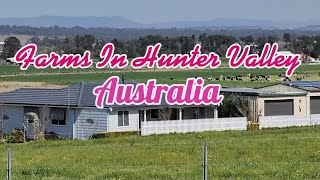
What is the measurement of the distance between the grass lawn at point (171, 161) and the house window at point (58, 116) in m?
7.30

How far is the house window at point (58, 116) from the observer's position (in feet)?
136

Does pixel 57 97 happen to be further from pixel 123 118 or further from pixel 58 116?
pixel 123 118

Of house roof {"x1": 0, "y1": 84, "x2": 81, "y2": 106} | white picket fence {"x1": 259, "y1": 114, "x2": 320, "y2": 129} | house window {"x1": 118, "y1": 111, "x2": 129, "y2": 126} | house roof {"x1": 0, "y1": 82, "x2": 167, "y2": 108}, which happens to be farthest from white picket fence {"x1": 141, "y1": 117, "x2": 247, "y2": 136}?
house roof {"x1": 0, "y1": 84, "x2": 81, "y2": 106}

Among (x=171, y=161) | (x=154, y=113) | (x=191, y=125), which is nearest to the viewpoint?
(x=171, y=161)

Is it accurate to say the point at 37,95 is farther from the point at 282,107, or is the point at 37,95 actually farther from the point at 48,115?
the point at 282,107

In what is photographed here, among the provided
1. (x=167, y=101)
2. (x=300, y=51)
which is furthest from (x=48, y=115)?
(x=300, y=51)

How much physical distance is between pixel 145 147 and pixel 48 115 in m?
13.4

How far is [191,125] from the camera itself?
133 ft

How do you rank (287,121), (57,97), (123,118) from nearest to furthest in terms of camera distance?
1. (123,118)
2. (57,97)
3. (287,121)

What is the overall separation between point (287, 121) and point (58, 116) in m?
11.5

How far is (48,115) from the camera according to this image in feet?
135

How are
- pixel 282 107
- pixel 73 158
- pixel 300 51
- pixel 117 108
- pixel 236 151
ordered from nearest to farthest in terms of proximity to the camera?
pixel 73 158 < pixel 236 151 < pixel 117 108 < pixel 282 107 < pixel 300 51
